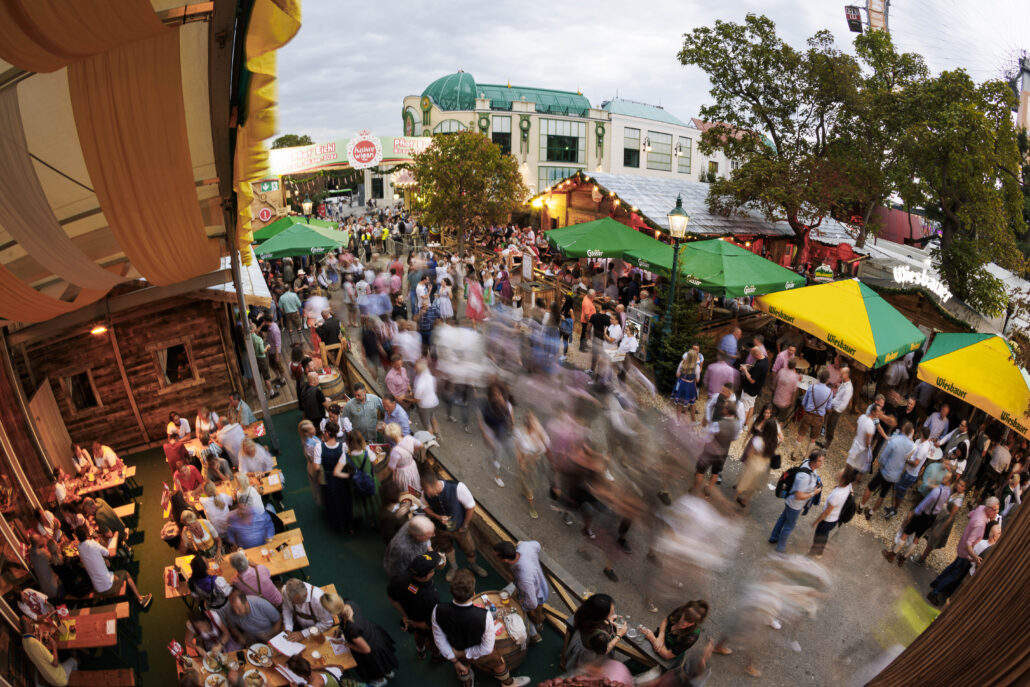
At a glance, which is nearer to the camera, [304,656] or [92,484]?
[304,656]

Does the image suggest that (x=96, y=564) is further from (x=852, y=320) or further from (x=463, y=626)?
(x=852, y=320)

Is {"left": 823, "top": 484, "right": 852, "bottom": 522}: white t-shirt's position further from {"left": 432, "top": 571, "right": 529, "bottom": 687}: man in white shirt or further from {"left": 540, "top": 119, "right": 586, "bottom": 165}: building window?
{"left": 540, "top": 119, "right": 586, "bottom": 165}: building window

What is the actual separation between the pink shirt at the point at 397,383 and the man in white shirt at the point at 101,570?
3.82m

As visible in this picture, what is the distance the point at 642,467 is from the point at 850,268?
17.1 meters

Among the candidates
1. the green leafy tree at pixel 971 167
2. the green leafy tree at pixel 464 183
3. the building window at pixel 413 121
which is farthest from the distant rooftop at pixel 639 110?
the green leafy tree at pixel 971 167

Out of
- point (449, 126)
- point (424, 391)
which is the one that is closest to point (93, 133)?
point (424, 391)

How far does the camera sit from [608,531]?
21.5ft

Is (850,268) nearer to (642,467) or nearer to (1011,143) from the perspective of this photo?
(1011,143)

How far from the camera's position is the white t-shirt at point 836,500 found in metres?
5.63

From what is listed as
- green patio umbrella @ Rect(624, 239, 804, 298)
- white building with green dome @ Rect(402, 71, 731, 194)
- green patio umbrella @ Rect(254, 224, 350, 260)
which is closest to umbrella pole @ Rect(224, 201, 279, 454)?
green patio umbrella @ Rect(254, 224, 350, 260)

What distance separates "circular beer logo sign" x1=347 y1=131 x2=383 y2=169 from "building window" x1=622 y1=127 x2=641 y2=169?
27014 millimetres

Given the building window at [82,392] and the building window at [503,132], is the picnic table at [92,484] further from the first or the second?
the building window at [503,132]

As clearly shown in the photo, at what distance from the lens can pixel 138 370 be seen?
890 centimetres

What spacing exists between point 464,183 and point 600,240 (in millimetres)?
8643
